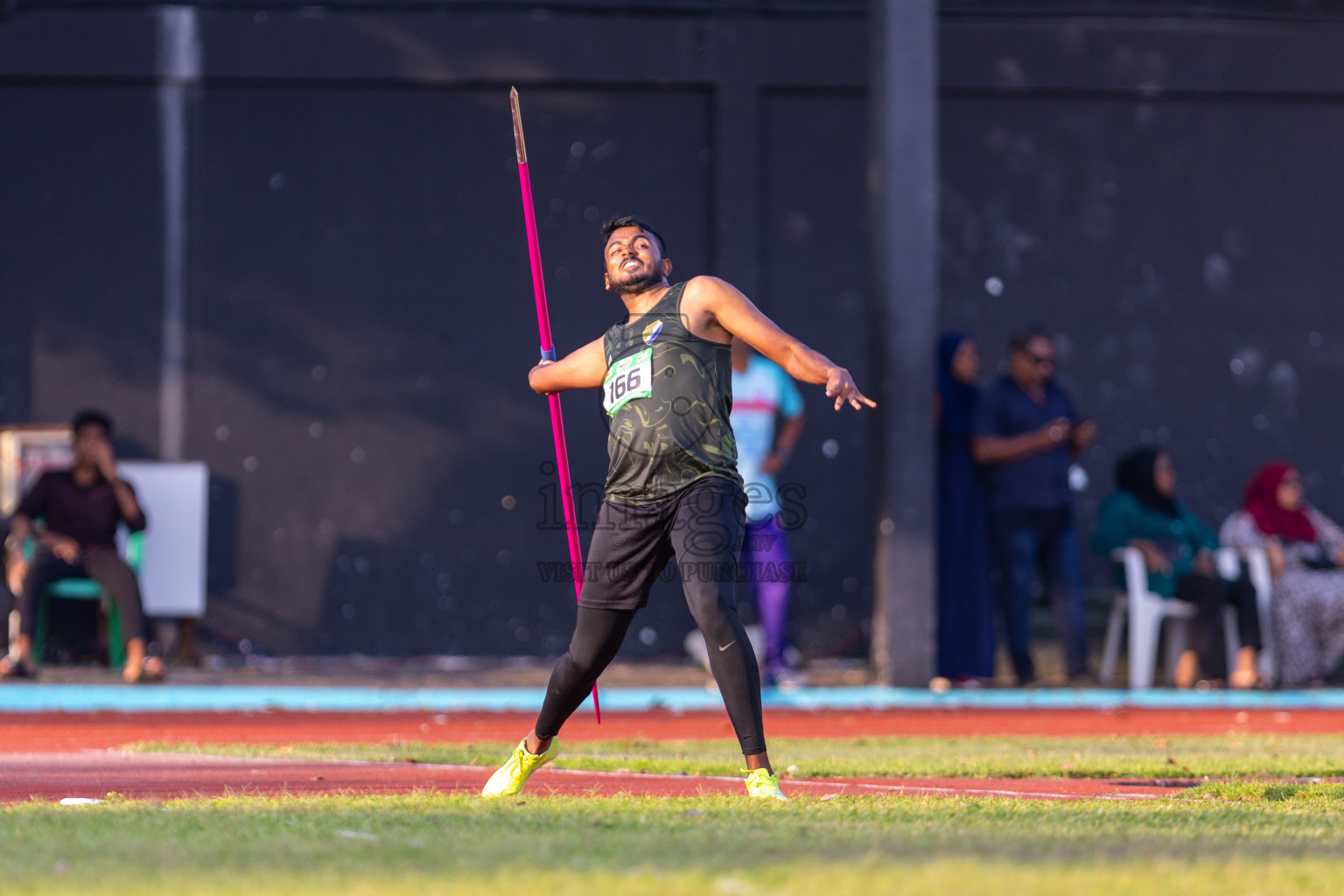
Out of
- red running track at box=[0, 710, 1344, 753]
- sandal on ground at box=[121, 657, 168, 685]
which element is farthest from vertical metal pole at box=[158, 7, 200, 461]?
red running track at box=[0, 710, 1344, 753]

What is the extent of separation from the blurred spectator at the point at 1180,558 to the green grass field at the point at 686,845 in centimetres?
568

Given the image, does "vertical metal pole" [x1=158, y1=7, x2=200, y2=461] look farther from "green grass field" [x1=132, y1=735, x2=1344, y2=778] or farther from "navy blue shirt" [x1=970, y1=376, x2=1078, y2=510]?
"navy blue shirt" [x1=970, y1=376, x2=1078, y2=510]

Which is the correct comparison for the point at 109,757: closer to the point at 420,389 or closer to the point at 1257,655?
the point at 420,389

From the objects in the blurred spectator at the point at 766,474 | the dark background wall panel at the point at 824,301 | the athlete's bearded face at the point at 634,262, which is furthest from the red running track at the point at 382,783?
the dark background wall panel at the point at 824,301

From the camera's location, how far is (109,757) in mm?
6703

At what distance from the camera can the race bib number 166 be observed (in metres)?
5.09

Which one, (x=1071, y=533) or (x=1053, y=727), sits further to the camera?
(x=1071, y=533)

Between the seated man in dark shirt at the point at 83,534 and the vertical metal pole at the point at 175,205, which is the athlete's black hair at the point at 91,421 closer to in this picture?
the seated man in dark shirt at the point at 83,534

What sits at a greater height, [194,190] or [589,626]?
[194,190]

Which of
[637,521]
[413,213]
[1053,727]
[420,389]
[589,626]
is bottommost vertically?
[1053,727]

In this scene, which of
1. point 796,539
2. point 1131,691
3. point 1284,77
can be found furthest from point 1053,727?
point 1284,77

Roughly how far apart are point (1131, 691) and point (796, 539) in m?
2.94

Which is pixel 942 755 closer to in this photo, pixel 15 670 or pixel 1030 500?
pixel 1030 500

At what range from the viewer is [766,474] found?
33.1 feet
